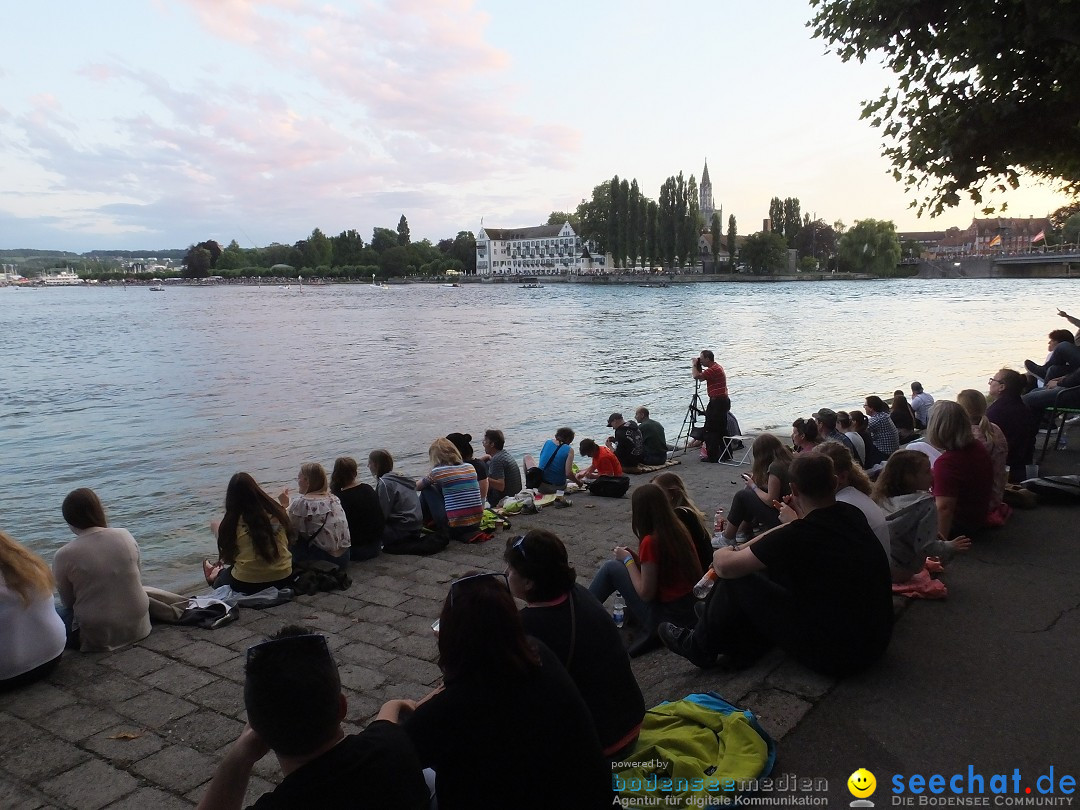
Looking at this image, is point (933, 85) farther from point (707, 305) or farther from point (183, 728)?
point (707, 305)

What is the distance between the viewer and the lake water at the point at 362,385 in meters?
16.0

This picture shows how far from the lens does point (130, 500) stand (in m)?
14.4

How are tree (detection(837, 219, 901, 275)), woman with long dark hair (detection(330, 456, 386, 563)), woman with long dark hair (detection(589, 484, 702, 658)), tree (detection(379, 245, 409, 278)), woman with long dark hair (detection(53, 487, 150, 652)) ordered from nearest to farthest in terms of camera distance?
woman with long dark hair (detection(589, 484, 702, 658)), woman with long dark hair (detection(53, 487, 150, 652)), woman with long dark hair (detection(330, 456, 386, 563)), tree (detection(837, 219, 901, 275)), tree (detection(379, 245, 409, 278))

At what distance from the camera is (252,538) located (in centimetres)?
622

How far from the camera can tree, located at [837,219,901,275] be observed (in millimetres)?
139125

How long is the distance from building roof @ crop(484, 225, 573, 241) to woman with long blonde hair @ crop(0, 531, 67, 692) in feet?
576

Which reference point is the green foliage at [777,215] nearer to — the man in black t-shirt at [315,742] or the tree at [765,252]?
the tree at [765,252]

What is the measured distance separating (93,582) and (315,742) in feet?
12.9

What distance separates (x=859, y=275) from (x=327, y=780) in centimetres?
16306

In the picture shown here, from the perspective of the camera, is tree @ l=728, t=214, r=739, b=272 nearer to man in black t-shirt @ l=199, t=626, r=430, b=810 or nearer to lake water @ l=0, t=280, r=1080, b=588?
lake water @ l=0, t=280, r=1080, b=588

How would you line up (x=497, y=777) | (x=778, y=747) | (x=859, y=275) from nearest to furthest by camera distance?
(x=497, y=777), (x=778, y=747), (x=859, y=275)

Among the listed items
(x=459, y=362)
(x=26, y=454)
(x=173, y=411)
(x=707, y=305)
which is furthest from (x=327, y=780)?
(x=707, y=305)

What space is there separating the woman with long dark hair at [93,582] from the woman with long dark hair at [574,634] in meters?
3.43

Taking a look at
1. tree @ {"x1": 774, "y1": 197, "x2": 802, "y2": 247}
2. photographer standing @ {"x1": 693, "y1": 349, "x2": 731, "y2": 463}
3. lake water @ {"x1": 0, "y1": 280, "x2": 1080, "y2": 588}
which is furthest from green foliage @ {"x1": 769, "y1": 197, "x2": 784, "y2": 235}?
photographer standing @ {"x1": 693, "y1": 349, "x2": 731, "y2": 463}
